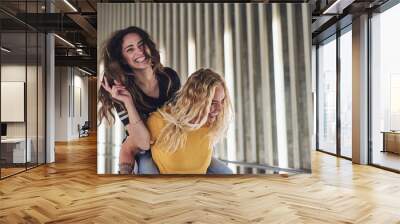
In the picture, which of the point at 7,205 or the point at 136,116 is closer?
the point at 7,205

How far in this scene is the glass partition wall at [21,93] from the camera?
642 cm

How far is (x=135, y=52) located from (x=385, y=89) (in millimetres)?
5002

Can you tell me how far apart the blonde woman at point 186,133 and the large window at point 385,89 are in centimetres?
340

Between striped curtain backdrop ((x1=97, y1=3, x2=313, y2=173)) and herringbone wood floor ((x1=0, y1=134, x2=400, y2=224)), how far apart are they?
20.2 inches

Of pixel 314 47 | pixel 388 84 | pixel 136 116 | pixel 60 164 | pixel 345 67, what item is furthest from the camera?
pixel 314 47

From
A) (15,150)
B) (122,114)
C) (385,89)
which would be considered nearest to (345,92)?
(385,89)

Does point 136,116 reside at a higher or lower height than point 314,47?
lower

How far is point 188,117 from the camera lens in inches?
245

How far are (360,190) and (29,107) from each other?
6306 millimetres

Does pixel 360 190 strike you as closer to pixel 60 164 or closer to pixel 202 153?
pixel 202 153

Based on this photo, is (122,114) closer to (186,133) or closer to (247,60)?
(186,133)

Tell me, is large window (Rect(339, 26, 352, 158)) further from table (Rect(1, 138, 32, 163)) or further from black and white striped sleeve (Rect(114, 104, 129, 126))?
table (Rect(1, 138, 32, 163))

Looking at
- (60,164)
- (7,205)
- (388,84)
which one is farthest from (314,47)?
(7,205)

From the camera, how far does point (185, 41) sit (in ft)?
20.7
